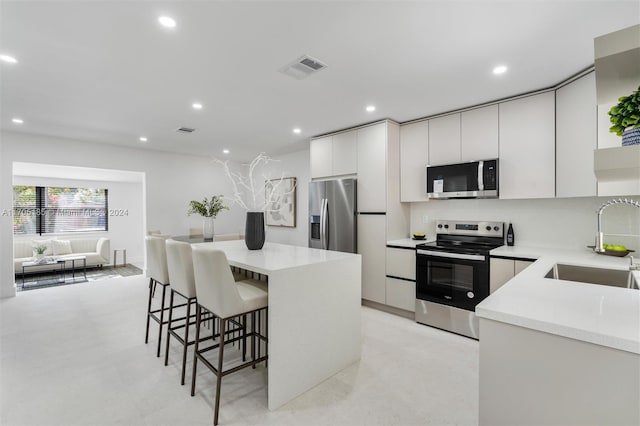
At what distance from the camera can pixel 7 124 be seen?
4.02 metres

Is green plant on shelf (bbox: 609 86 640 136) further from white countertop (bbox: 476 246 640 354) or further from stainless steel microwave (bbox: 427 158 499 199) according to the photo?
stainless steel microwave (bbox: 427 158 499 199)

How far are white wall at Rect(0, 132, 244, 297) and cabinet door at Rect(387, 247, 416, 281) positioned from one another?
13.9ft

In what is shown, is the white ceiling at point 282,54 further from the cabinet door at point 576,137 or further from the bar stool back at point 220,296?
the bar stool back at point 220,296

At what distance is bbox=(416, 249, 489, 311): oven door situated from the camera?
2934 millimetres

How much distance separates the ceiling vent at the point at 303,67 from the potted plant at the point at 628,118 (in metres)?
1.85

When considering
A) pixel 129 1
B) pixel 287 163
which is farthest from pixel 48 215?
pixel 129 1

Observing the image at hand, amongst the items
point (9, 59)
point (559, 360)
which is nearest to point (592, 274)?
point (559, 360)

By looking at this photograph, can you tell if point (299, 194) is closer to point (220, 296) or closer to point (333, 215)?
point (333, 215)

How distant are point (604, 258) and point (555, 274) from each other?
672 millimetres

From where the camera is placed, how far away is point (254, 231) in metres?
2.77

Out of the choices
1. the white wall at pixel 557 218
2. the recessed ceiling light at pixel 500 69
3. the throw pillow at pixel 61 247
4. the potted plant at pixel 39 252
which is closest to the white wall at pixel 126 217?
the throw pillow at pixel 61 247

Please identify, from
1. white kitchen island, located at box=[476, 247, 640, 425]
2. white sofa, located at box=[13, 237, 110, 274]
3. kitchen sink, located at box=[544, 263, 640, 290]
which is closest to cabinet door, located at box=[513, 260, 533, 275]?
kitchen sink, located at box=[544, 263, 640, 290]

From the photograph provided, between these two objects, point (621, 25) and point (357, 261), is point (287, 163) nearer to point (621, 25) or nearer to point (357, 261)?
point (357, 261)

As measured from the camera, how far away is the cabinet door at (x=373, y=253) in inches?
150
